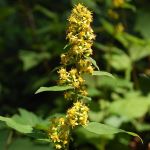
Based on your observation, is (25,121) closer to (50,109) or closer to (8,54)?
(50,109)

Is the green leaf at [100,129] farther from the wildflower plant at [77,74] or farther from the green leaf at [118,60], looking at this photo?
the green leaf at [118,60]

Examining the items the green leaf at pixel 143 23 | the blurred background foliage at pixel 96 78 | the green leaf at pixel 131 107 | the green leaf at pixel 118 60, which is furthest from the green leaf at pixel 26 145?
the green leaf at pixel 143 23

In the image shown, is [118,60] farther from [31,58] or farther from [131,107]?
[31,58]

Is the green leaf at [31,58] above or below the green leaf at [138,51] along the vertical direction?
below

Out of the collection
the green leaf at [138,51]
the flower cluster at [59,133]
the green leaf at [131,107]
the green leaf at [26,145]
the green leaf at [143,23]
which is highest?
the green leaf at [143,23]

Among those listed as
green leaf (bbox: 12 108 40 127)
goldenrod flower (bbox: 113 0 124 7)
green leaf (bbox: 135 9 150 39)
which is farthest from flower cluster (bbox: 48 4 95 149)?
green leaf (bbox: 135 9 150 39)

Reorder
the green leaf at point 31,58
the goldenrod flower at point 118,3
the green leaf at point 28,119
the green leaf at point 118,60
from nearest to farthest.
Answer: the green leaf at point 28,119 → the goldenrod flower at point 118,3 → the green leaf at point 118,60 → the green leaf at point 31,58

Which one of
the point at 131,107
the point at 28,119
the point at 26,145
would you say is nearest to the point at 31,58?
the point at 131,107
